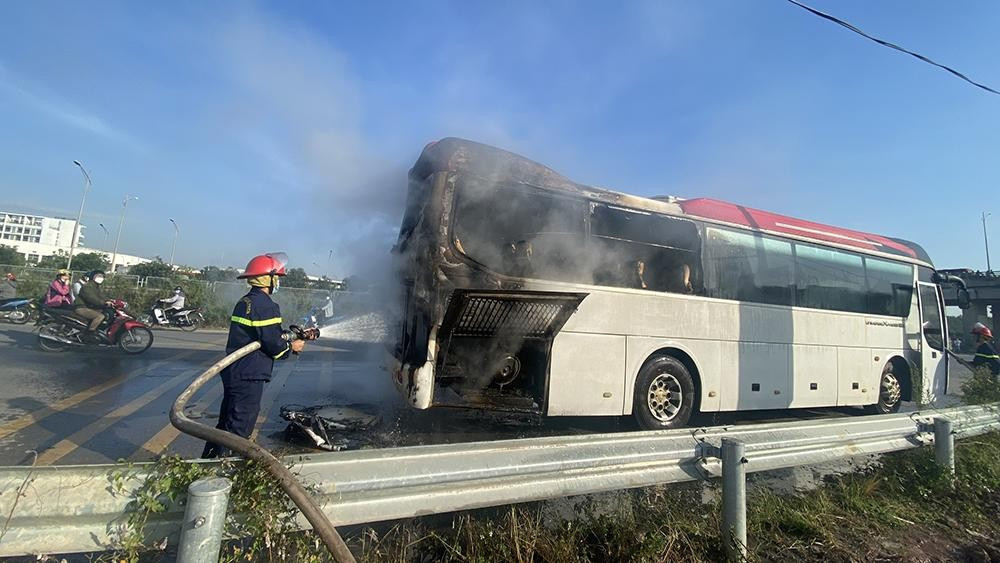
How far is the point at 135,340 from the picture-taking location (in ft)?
30.6

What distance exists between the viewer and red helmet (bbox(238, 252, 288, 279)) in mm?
3795

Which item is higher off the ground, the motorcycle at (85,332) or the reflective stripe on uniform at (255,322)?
the reflective stripe on uniform at (255,322)

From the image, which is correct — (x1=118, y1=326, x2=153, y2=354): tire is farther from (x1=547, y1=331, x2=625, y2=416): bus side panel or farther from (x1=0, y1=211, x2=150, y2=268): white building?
(x1=0, y1=211, x2=150, y2=268): white building

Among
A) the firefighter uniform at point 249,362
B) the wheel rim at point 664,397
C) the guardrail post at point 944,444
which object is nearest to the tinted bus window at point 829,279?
the wheel rim at point 664,397

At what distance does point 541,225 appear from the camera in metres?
5.21

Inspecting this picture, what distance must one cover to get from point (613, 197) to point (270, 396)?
5.65m

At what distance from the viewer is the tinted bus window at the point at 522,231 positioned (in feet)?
15.9

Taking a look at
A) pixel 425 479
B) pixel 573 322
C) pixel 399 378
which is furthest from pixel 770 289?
pixel 425 479

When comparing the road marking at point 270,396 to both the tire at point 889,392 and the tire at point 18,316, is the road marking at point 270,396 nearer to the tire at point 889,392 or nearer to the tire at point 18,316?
the tire at point 18,316

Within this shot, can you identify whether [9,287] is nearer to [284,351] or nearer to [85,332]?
[85,332]

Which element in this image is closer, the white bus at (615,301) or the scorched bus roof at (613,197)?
the white bus at (615,301)

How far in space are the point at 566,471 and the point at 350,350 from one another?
493 inches

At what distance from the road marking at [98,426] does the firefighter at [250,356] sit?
1745mm

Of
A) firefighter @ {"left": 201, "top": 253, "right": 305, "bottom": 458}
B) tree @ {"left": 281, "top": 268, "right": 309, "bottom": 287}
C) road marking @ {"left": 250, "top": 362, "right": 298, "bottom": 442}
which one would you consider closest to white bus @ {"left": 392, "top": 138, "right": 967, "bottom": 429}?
firefighter @ {"left": 201, "top": 253, "right": 305, "bottom": 458}
